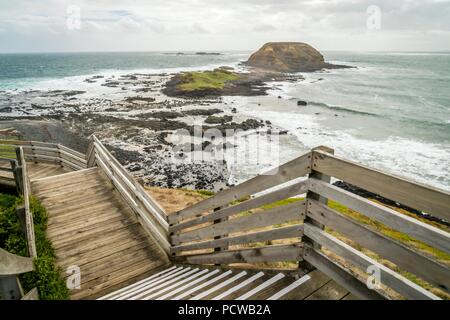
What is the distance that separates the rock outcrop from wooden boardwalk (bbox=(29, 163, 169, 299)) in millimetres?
109105

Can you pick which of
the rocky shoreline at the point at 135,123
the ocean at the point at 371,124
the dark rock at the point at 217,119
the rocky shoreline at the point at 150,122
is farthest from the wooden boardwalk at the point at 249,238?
the dark rock at the point at 217,119

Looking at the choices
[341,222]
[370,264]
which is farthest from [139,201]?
[370,264]

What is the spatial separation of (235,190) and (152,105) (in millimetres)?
42511

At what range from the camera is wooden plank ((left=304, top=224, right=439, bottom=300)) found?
2.09 m

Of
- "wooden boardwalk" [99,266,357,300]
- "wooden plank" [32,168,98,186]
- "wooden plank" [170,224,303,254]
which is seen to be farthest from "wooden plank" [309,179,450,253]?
"wooden plank" [32,168,98,186]

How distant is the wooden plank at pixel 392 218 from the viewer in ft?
6.21

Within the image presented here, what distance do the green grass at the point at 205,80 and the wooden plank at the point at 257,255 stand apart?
1990 inches

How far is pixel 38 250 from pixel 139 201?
6.74ft

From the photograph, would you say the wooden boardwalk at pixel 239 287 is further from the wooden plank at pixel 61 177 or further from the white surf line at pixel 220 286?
the wooden plank at pixel 61 177

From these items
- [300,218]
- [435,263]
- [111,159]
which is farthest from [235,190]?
[111,159]

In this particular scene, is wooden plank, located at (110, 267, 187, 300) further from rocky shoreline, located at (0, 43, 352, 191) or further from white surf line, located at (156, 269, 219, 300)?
rocky shoreline, located at (0, 43, 352, 191)

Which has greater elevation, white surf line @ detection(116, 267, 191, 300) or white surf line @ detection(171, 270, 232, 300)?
white surf line @ detection(171, 270, 232, 300)

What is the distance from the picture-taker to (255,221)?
11.7 feet

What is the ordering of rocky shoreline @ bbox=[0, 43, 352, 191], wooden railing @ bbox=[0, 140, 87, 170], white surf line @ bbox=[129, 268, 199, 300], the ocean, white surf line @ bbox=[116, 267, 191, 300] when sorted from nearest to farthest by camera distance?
1. white surf line @ bbox=[129, 268, 199, 300]
2. white surf line @ bbox=[116, 267, 191, 300]
3. wooden railing @ bbox=[0, 140, 87, 170]
4. rocky shoreline @ bbox=[0, 43, 352, 191]
5. the ocean
